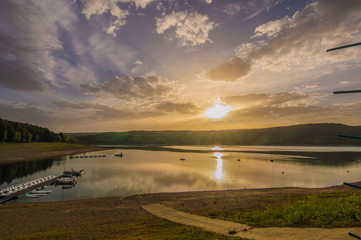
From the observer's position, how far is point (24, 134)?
473 ft

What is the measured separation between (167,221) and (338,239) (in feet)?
43.6

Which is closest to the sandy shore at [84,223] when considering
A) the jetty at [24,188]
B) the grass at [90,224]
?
the grass at [90,224]

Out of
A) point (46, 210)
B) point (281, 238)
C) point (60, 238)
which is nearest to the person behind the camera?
point (281, 238)

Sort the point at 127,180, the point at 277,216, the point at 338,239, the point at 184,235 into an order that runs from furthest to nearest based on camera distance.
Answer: the point at 127,180
the point at 277,216
the point at 184,235
the point at 338,239

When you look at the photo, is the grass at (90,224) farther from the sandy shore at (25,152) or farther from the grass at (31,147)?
the grass at (31,147)

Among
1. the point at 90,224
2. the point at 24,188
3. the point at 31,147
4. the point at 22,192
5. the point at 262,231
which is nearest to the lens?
the point at 262,231

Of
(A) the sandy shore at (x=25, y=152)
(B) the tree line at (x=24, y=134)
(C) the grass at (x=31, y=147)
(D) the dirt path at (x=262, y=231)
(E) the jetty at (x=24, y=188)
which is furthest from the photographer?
(B) the tree line at (x=24, y=134)

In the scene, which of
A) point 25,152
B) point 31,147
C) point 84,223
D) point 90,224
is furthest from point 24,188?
point 31,147

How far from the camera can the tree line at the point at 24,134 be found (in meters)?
131

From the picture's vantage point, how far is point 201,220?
771 inches

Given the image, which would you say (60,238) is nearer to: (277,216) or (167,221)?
(167,221)

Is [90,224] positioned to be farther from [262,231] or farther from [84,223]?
[262,231]

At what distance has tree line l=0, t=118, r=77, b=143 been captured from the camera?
5176 inches

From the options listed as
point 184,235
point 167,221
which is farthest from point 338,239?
point 167,221
